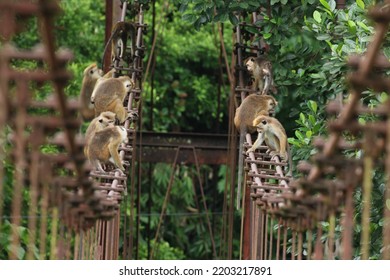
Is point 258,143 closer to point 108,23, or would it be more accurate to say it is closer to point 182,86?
point 108,23

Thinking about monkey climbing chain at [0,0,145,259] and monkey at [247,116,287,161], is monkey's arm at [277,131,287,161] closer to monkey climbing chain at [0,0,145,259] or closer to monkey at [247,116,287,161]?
monkey at [247,116,287,161]

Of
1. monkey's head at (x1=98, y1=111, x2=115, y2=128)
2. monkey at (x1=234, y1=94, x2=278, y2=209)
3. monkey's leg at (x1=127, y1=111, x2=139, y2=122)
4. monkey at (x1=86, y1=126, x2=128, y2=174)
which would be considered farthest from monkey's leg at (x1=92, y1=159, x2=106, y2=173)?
monkey at (x1=234, y1=94, x2=278, y2=209)

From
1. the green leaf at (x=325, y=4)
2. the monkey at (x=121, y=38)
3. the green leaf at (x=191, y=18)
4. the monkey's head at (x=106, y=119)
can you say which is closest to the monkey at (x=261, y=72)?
the green leaf at (x=191, y=18)

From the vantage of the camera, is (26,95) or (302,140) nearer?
(26,95)

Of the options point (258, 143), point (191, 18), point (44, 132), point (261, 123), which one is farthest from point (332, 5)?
point (44, 132)

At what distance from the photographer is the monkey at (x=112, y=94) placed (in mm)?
5754

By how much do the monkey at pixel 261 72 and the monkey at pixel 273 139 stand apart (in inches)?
31.2

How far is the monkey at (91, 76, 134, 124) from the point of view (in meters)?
5.75

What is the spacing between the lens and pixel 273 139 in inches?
211

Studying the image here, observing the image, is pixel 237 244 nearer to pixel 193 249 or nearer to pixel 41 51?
pixel 193 249

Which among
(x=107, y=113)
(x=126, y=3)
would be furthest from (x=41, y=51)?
(x=126, y=3)

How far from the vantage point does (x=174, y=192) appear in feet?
38.3

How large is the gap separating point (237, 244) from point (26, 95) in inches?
353

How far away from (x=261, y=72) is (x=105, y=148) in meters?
1.66
